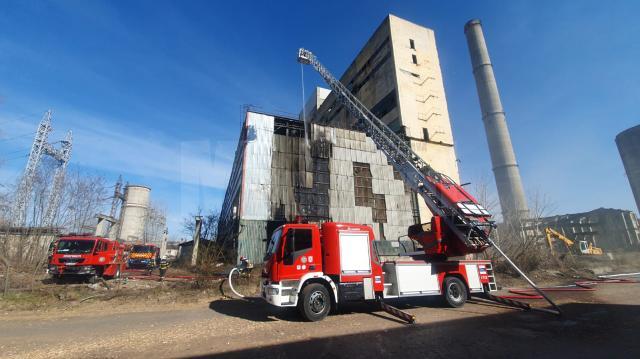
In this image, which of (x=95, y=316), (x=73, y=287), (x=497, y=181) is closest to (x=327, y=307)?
(x=95, y=316)

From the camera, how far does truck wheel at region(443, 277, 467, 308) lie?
10.2 m

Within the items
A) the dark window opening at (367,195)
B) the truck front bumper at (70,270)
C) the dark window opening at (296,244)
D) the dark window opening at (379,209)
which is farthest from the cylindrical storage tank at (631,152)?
the truck front bumper at (70,270)

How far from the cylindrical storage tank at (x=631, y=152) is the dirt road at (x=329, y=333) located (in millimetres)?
98991

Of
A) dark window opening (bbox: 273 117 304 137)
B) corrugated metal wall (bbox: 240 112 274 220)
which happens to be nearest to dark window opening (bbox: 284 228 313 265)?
corrugated metal wall (bbox: 240 112 274 220)

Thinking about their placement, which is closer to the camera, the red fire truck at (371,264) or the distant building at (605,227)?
the red fire truck at (371,264)

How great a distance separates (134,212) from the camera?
5178cm

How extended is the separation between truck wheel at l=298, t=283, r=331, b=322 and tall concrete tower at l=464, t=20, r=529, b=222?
153ft

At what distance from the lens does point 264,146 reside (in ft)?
77.7

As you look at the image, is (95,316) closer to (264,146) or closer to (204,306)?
(204,306)

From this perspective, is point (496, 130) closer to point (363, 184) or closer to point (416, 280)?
point (363, 184)

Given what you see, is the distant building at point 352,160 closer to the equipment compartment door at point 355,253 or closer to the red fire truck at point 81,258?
the red fire truck at point 81,258

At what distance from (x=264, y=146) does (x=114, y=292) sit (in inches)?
572

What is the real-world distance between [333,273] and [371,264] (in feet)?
4.74

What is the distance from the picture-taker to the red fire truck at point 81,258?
46.6 feet
